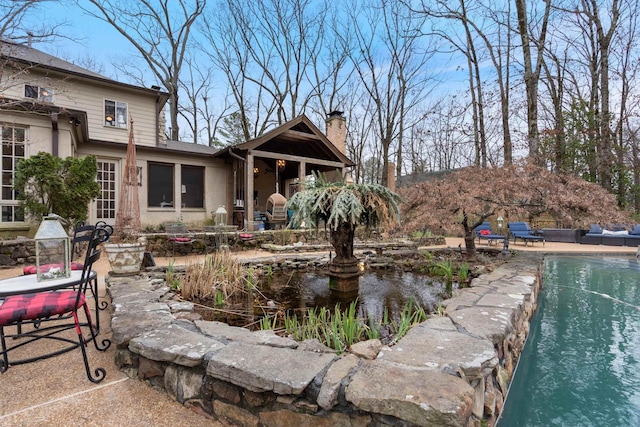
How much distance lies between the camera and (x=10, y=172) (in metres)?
7.19

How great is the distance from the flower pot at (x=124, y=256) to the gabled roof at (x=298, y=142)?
637 centimetres

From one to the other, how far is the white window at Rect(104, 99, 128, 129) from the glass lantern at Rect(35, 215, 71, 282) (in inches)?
396

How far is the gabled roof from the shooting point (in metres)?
10.3

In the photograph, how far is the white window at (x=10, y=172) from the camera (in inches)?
278

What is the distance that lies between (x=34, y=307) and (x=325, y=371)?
74.8 inches

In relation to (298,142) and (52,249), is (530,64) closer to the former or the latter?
(298,142)

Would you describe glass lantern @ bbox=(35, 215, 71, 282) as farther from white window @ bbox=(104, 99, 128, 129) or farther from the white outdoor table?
white window @ bbox=(104, 99, 128, 129)

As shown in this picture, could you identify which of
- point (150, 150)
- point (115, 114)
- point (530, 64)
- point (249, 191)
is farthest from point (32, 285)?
point (530, 64)

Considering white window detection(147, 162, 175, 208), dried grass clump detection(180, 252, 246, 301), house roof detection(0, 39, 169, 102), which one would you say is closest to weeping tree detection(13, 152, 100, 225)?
white window detection(147, 162, 175, 208)

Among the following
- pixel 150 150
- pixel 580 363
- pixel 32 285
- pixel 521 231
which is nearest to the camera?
pixel 32 285

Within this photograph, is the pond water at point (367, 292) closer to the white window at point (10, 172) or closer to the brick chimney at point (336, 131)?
the white window at point (10, 172)

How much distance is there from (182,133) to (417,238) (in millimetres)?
17566

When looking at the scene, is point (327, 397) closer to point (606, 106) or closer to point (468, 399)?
point (468, 399)

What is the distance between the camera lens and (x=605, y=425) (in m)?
2.08
